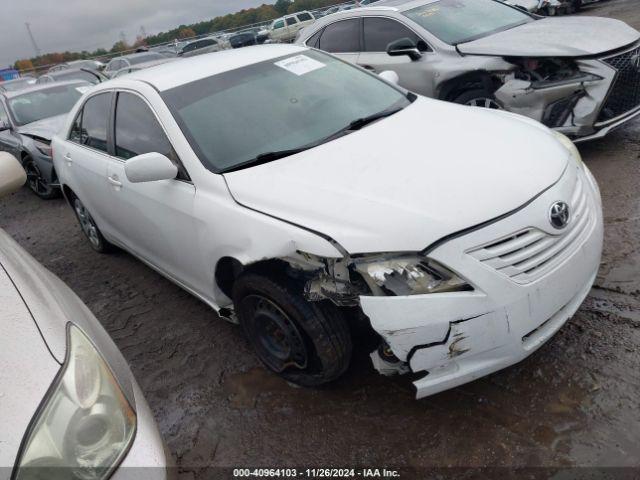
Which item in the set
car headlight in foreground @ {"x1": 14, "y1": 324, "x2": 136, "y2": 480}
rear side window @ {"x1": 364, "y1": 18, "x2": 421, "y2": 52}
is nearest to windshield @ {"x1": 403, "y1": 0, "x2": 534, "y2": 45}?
rear side window @ {"x1": 364, "y1": 18, "x2": 421, "y2": 52}

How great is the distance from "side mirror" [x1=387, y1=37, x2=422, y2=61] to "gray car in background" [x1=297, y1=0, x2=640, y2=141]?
0.01 m

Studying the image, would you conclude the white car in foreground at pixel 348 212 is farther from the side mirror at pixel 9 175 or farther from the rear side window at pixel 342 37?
the rear side window at pixel 342 37

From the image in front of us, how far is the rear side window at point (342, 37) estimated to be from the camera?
6.00 metres

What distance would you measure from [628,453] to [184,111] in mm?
2691

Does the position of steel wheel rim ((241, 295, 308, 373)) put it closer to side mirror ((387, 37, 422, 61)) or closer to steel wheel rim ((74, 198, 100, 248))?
steel wheel rim ((74, 198, 100, 248))

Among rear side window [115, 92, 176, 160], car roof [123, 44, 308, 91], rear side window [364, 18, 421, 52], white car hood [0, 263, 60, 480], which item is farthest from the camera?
rear side window [364, 18, 421, 52]

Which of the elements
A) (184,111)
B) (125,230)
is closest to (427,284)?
(184,111)

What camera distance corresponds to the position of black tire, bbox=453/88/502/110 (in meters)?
4.71

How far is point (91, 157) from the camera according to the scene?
3.66 m

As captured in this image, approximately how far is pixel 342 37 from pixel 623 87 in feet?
→ 10.7

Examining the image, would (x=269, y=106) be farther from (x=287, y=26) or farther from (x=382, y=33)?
(x=287, y=26)

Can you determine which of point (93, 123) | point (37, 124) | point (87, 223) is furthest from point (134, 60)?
point (93, 123)

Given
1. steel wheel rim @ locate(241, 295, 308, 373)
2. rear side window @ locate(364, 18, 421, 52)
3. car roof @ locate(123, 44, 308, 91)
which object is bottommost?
steel wheel rim @ locate(241, 295, 308, 373)

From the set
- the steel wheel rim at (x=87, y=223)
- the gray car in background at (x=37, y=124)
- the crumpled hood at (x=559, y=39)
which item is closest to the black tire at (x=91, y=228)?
the steel wheel rim at (x=87, y=223)
